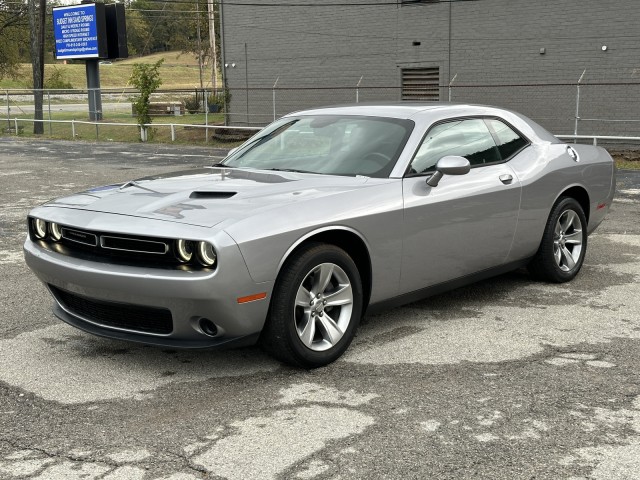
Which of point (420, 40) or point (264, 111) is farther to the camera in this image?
point (264, 111)

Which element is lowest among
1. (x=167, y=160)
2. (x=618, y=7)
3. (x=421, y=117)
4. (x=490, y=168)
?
(x=167, y=160)

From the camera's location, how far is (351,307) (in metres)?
4.94

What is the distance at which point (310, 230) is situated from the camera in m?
4.66

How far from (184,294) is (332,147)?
1845mm

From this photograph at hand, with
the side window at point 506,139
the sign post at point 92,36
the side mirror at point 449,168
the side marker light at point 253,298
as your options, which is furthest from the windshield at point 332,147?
the sign post at point 92,36

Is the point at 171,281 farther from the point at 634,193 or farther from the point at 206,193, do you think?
the point at 634,193

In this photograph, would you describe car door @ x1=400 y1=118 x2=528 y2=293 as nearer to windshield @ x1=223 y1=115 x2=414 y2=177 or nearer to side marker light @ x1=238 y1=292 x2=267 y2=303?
windshield @ x1=223 y1=115 x2=414 y2=177

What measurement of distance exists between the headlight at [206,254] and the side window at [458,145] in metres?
1.68

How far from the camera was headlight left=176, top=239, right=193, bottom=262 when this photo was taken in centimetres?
436

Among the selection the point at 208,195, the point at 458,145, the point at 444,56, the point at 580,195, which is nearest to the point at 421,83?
the point at 444,56

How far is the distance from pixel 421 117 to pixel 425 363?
5.83 ft

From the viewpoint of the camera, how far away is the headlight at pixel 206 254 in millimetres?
4309

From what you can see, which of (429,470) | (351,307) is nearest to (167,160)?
(351,307)

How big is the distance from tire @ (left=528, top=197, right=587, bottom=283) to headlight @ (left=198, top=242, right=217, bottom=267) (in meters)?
3.20
